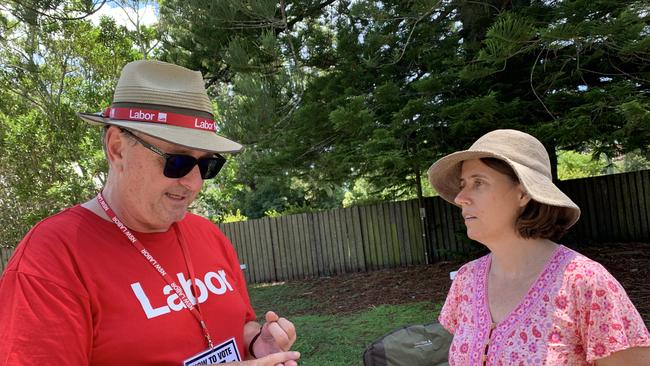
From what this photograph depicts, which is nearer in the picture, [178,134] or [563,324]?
[178,134]

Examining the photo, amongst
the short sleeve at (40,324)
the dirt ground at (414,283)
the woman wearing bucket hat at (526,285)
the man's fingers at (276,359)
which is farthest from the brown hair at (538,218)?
the dirt ground at (414,283)

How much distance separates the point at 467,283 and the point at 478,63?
4.84 meters

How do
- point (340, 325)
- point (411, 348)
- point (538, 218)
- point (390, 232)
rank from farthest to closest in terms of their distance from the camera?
1. point (390, 232)
2. point (340, 325)
3. point (411, 348)
4. point (538, 218)

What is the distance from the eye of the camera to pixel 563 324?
1.90 m

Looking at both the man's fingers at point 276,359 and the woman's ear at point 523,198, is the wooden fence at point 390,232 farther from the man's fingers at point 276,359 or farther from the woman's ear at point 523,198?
the man's fingers at point 276,359

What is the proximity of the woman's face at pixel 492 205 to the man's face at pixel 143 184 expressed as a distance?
4.22 ft

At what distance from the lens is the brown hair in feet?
7.09

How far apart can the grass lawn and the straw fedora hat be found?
4.14 meters

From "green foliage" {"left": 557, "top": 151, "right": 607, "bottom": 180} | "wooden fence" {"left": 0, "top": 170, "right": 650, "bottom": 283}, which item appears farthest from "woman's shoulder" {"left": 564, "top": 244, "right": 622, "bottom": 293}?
"green foliage" {"left": 557, "top": 151, "right": 607, "bottom": 180}

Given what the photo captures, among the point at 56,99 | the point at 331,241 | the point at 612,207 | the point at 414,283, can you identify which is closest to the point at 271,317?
the point at 414,283

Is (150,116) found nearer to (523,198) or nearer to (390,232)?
(523,198)

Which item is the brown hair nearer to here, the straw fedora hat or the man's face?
the straw fedora hat

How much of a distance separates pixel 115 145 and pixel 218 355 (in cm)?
77

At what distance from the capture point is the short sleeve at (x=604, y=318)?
A: 1793mm
